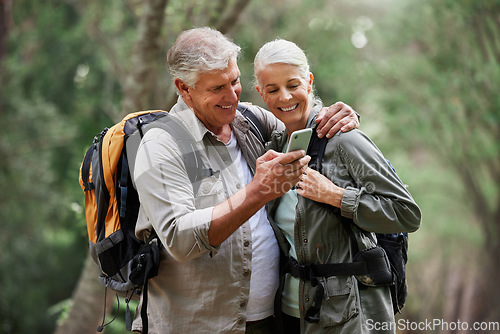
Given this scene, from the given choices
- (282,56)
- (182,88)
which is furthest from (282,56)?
(182,88)

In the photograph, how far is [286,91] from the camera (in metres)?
2.65

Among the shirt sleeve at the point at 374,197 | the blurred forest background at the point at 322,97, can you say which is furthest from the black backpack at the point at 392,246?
the blurred forest background at the point at 322,97

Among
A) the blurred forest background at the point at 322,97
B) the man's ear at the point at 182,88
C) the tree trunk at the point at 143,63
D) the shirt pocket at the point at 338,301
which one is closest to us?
the shirt pocket at the point at 338,301

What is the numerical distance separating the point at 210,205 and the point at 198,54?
74 cm

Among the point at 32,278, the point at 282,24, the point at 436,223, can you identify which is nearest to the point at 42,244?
the point at 32,278

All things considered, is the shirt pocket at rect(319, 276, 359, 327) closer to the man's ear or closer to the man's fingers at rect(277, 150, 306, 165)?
the man's fingers at rect(277, 150, 306, 165)

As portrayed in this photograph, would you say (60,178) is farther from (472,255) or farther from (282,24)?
(472,255)

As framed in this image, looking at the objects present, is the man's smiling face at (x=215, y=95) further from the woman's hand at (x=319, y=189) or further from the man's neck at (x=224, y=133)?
the woman's hand at (x=319, y=189)

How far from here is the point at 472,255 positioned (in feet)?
58.1

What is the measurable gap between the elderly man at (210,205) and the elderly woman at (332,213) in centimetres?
13

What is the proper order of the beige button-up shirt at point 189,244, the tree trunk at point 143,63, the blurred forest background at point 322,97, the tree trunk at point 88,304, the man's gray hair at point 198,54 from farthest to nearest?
the blurred forest background at point 322,97 → the tree trunk at point 88,304 → the tree trunk at point 143,63 → the man's gray hair at point 198,54 → the beige button-up shirt at point 189,244

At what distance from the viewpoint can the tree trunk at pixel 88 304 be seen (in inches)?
226

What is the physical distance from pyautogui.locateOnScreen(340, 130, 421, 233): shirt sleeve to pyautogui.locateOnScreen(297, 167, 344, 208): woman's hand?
0.04 meters

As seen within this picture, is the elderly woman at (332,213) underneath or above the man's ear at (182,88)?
underneath
